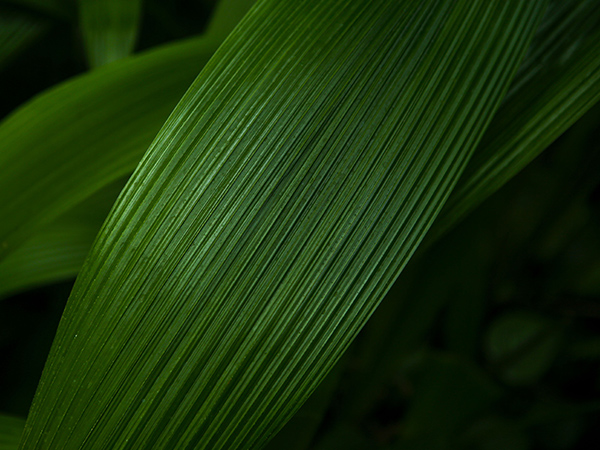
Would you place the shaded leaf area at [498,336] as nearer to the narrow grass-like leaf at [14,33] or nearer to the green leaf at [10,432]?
the green leaf at [10,432]

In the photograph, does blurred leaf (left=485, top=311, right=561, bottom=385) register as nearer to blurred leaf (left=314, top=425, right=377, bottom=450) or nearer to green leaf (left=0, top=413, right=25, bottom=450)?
blurred leaf (left=314, top=425, right=377, bottom=450)

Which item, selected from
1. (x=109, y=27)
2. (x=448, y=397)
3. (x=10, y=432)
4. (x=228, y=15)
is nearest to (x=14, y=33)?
(x=109, y=27)

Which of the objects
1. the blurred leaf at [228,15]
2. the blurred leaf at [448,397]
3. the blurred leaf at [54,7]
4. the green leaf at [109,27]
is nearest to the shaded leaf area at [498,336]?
the blurred leaf at [448,397]

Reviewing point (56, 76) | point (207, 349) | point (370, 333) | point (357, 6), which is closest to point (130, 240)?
point (207, 349)

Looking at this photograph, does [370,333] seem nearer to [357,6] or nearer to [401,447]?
[401,447]

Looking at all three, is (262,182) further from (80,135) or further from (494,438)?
(494,438)
